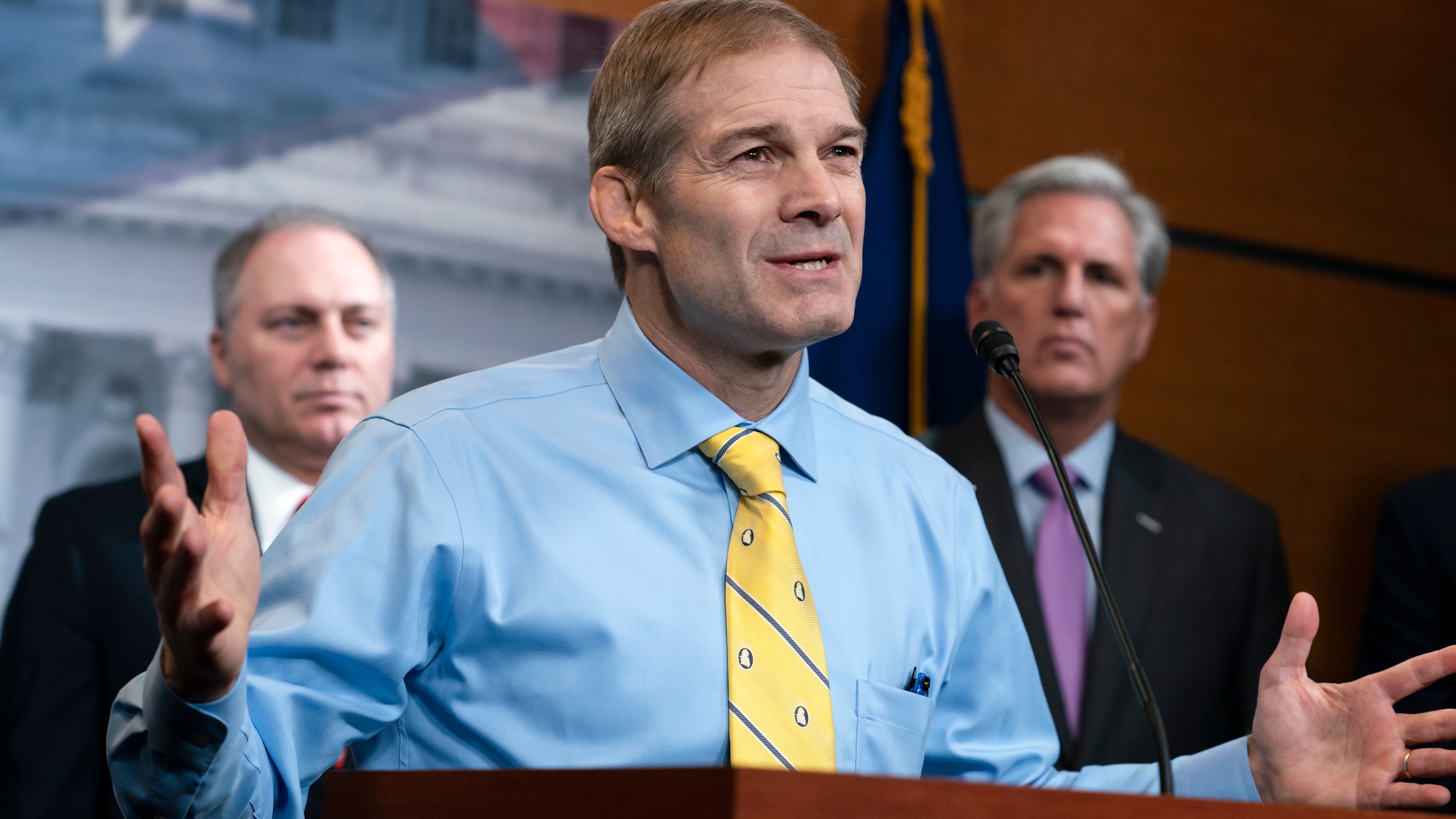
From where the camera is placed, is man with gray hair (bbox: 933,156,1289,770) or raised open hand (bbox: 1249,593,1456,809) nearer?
raised open hand (bbox: 1249,593,1456,809)

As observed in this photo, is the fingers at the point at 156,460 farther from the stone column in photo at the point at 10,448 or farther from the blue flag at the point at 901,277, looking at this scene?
the blue flag at the point at 901,277

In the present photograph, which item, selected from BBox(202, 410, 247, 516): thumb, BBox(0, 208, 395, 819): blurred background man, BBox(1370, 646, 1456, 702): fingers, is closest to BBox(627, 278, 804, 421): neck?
BBox(202, 410, 247, 516): thumb

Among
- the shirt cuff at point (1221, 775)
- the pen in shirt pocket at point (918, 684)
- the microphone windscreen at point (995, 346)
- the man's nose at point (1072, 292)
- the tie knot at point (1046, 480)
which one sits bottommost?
the shirt cuff at point (1221, 775)

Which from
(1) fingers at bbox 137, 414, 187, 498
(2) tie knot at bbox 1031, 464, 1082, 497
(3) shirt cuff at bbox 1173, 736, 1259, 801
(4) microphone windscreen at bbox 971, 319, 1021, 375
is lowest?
(3) shirt cuff at bbox 1173, 736, 1259, 801

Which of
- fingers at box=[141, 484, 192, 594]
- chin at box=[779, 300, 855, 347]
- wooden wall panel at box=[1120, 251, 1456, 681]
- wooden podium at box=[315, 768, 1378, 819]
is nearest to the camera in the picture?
wooden podium at box=[315, 768, 1378, 819]

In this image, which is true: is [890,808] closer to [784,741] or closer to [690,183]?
[784,741]

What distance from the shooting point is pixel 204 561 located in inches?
44.3

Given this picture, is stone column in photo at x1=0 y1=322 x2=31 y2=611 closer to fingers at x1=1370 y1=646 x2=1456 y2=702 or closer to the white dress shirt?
the white dress shirt

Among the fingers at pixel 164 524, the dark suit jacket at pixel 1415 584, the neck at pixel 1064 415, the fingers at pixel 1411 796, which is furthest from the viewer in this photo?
the neck at pixel 1064 415

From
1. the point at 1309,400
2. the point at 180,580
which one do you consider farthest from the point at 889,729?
the point at 1309,400

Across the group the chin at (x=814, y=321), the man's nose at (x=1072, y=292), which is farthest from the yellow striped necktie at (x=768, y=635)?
the man's nose at (x=1072, y=292)

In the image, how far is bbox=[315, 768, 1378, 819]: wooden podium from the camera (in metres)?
0.90

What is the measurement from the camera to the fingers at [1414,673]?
4.75ft

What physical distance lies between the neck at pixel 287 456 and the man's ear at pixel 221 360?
0.08 m
